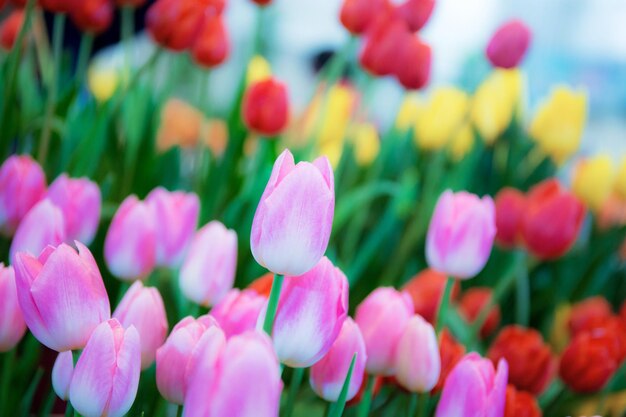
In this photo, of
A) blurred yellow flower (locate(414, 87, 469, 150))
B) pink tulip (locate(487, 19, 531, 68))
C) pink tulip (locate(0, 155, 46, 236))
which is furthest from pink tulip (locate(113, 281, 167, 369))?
blurred yellow flower (locate(414, 87, 469, 150))

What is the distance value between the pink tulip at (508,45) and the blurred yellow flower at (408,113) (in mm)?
282

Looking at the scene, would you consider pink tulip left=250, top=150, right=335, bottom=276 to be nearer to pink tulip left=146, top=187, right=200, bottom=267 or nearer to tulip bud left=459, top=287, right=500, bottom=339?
pink tulip left=146, top=187, right=200, bottom=267

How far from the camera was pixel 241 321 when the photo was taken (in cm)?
25

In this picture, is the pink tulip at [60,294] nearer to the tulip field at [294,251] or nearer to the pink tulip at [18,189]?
the tulip field at [294,251]

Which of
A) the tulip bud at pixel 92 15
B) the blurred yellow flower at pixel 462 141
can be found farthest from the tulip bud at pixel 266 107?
the blurred yellow flower at pixel 462 141

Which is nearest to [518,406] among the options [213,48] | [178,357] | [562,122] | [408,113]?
[178,357]

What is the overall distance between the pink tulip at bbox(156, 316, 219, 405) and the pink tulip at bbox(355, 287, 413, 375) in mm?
91

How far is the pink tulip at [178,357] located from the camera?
23 centimetres

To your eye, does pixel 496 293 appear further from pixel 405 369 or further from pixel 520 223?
pixel 405 369

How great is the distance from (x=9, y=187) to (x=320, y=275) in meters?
0.19

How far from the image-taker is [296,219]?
0.23 m

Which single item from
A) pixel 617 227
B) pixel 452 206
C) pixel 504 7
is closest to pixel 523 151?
pixel 617 227

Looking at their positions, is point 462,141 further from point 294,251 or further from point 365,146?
point 294,251

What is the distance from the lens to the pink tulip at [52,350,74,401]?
247 mm
